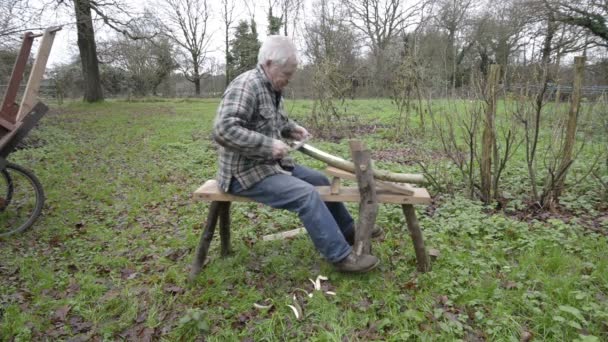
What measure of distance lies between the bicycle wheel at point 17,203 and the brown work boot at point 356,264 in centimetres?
322

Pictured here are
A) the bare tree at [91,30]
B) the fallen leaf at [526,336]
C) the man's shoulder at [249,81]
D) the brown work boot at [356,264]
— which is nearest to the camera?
the fallen leaf at [526,336]

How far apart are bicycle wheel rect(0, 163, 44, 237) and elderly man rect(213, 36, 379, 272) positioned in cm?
248

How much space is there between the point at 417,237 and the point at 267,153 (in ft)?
4.09

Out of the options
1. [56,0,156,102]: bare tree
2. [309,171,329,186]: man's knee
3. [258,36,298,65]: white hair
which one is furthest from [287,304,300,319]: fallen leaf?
[56,0,156,102]: bare tree

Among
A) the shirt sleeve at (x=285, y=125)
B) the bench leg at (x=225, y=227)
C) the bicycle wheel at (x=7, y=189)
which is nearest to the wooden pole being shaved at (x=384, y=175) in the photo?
the shirt sleeve at (x=285, y=125)

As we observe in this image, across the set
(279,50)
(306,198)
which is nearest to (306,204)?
(306,198)

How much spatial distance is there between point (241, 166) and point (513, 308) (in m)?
1.92

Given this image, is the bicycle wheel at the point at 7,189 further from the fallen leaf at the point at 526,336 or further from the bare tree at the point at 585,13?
the bare tree at the point at 585,13

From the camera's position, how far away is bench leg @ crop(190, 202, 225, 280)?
2.89 metres

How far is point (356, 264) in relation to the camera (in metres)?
2.68

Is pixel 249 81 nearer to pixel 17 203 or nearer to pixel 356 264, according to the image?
pixel 356 264

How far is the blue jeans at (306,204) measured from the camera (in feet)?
8.43

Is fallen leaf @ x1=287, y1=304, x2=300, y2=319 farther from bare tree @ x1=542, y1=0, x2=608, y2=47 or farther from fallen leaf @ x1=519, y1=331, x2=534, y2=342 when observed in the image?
bare tree @ x1=542, y1=0, x2=608, y2=47

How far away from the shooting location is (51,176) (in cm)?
570
